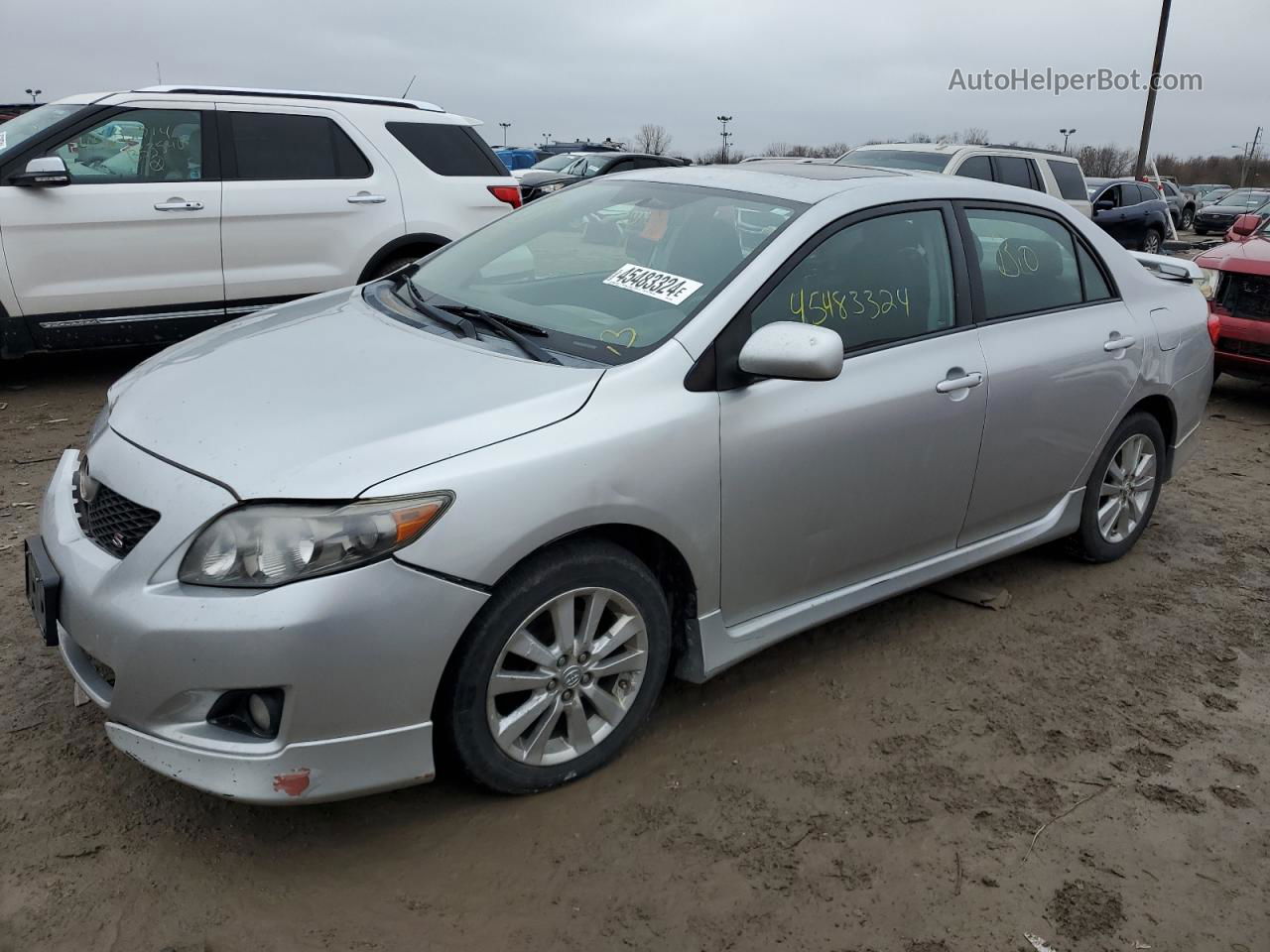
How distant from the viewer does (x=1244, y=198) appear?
32.0m

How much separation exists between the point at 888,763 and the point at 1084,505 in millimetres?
1828

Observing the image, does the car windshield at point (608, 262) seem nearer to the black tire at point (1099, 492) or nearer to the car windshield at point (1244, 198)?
the black tire at point (1099, 492)

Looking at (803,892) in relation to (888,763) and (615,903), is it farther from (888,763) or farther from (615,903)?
(888,763)

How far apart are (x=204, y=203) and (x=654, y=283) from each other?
4.45 metres

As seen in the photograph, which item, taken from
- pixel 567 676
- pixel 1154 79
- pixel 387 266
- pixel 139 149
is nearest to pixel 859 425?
pixel 567 676

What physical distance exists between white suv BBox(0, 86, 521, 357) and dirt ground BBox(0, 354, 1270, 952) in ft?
9.78

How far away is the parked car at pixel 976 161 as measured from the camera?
11.6m

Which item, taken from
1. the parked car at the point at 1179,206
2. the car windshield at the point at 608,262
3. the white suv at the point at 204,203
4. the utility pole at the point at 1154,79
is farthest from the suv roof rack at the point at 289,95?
the parked car at the point at 1179,206

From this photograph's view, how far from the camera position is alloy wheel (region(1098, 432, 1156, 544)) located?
442 cm

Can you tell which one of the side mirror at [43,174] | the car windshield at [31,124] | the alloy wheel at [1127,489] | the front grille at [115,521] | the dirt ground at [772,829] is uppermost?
the car windshield at [31,124]

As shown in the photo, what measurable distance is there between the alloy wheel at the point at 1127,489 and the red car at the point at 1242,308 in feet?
11.3

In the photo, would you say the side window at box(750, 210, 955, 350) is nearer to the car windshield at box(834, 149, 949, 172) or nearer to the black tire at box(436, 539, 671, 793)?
the black tire at box(436, 539, 671, 793)

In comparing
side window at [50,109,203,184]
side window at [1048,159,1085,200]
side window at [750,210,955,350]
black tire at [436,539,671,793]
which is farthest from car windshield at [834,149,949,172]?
black tire at [436,539,671,793]

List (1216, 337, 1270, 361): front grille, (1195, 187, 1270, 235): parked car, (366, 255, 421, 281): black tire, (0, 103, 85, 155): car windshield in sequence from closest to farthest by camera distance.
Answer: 1. (0, 103, 85, 155): car windshield
2. (366, 255, 421, 281): black tire
3. (1216, 337, 1270, 361): front grille
4. (1195, 187, 1270, 235): parked car
